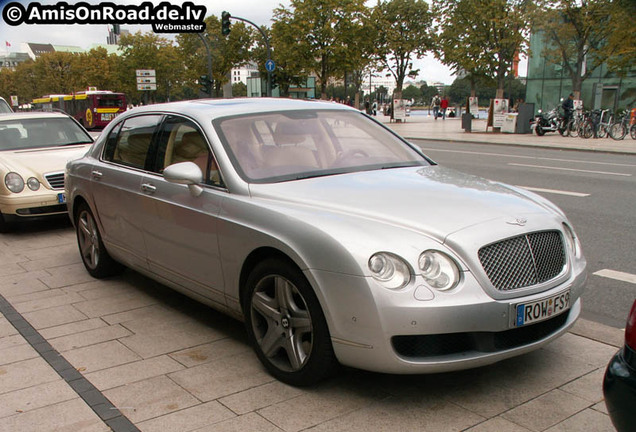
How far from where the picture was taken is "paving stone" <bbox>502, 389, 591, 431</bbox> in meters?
3.05

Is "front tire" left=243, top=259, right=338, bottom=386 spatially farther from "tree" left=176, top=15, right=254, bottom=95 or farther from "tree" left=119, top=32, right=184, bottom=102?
"tree" left=119, top=32, right=184, bottom=102

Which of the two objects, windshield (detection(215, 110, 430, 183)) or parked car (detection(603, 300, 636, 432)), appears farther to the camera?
windshield (detection(215, 110, 430, 183))

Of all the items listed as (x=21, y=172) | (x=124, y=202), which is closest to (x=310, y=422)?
(x=124, y=202)

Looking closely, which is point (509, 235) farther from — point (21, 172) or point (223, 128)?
point (21, 172)

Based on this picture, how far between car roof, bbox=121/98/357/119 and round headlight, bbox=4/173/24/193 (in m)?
3.48

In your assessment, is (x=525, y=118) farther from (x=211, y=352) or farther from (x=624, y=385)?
(x=624, y=385)

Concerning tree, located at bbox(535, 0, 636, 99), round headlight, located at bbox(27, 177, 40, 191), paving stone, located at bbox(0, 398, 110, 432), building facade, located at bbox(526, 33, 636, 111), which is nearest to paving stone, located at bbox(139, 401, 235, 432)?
paving stone, located at bbox(0, 398, 110, 432)

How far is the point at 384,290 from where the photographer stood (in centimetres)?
295

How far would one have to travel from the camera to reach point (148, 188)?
464 centimetres

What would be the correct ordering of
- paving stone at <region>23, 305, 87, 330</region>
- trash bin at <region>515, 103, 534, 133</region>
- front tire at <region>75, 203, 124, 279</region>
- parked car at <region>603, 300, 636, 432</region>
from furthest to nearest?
trash bin at <region>515, 103, 534, 133</region>
front tire at <region>75, 203, 124, 279</region>
paving stone at <region>23, 305, 87, 330</region>
parked car at <region>603, 300, 636, 432</region>

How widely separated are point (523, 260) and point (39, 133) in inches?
307

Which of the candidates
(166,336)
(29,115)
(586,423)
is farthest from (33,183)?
(586,423)

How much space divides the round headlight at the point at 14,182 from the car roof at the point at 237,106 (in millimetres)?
3475

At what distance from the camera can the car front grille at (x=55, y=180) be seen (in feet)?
26.0
